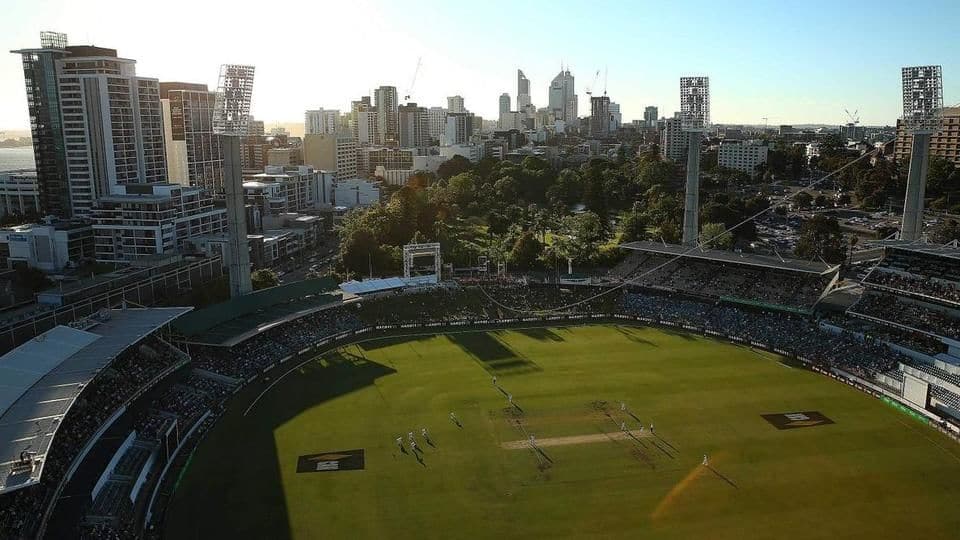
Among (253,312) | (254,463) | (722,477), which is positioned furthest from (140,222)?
(722,477)

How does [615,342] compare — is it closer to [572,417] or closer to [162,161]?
[572,417]

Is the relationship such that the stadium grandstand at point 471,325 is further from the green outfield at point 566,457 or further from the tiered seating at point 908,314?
the green outfield at point 566,457

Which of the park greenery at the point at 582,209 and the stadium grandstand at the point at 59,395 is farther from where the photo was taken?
the park greenery at the point at 582,209

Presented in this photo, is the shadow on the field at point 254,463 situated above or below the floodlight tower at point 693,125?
below

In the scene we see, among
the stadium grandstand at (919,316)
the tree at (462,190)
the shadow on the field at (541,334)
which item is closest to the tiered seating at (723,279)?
the stadium grandstand at (919,316)

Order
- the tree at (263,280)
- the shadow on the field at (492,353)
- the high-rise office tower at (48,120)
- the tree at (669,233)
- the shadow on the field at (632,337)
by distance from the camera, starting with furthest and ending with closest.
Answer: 1. the high-rise office tower at (48,120)
2. the tree at (669,233)
3. the tree at (263,280)
4. the shadow on the field at (632,337)
5. the shadow on the field at (492,353)

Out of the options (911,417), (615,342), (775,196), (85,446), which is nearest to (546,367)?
(615,342)
